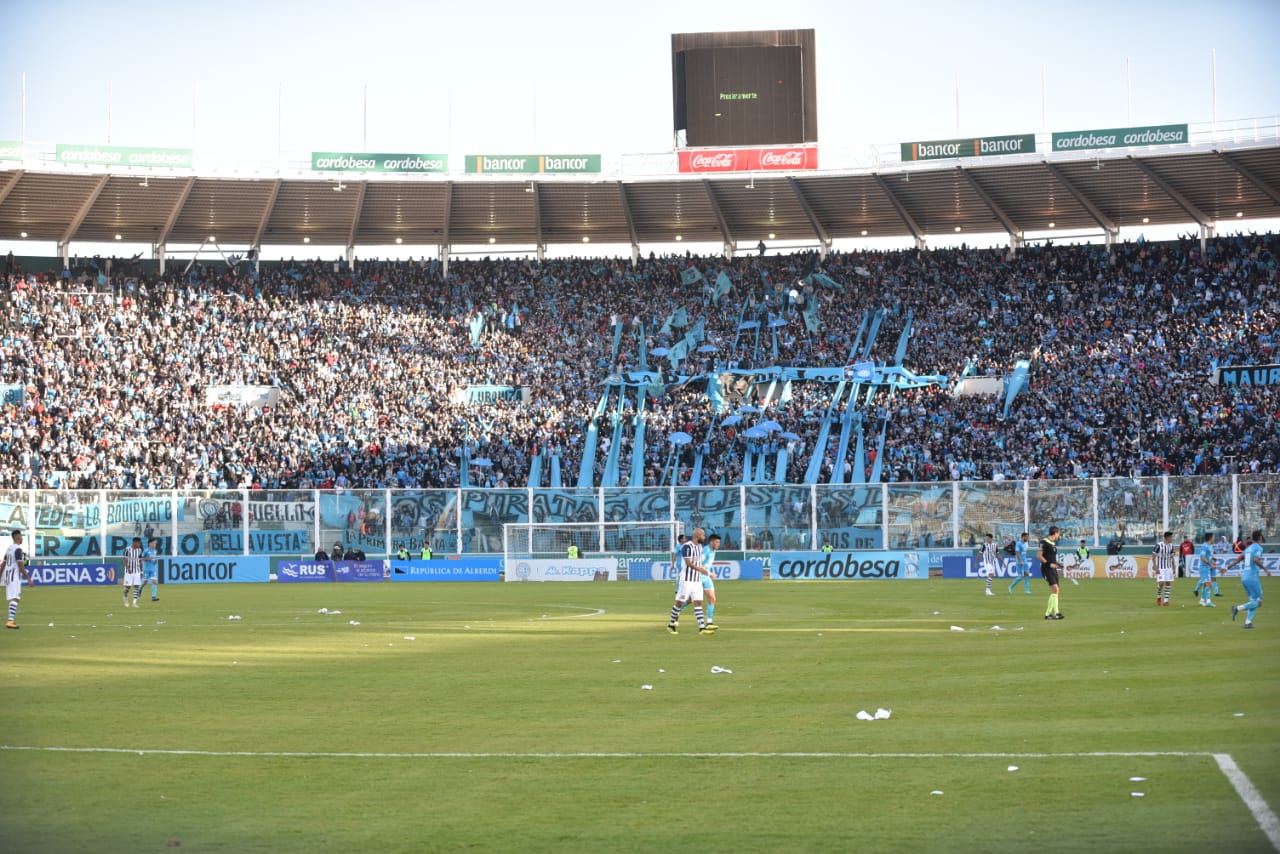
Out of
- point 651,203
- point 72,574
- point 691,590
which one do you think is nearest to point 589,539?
point 72,574

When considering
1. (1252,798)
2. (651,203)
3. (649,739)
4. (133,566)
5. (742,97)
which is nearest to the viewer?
(1252,798)

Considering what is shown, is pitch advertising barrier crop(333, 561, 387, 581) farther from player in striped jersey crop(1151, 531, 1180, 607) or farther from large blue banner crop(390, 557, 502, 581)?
player in striped jersey crop(1151, 531, 1180, 607)

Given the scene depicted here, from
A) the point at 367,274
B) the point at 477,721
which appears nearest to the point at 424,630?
the point at 477,721

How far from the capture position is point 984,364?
64.4m

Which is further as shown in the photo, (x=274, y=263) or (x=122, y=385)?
(x=274, y=263)

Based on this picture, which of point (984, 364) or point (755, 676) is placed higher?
Result: point (984, 364)

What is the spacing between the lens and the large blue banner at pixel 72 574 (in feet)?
170

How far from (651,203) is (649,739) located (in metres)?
60.6

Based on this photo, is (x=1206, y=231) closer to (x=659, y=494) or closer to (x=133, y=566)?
(x=659, y=494)

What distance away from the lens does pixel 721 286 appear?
240ft

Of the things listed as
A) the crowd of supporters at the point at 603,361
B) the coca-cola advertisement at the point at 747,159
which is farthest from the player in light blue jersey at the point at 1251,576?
the coca-cola advertisement at the point at 747,159

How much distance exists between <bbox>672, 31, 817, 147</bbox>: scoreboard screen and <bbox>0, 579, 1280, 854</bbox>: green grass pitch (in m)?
44.7

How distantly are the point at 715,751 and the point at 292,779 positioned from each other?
4.07 meters

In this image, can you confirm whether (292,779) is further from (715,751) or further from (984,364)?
(984,364)
